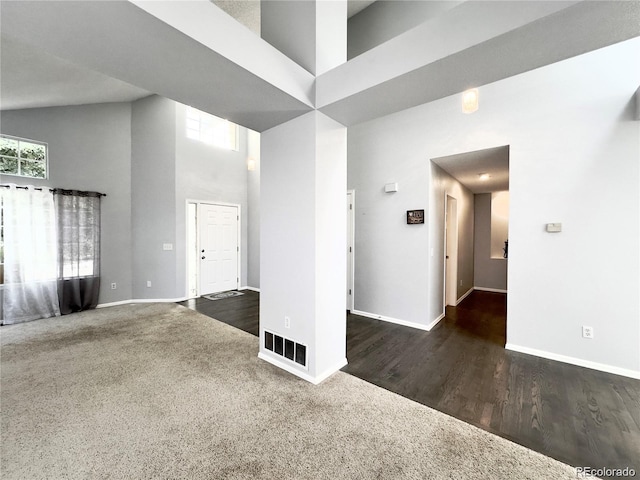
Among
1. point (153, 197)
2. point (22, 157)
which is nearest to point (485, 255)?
point (153, 197)

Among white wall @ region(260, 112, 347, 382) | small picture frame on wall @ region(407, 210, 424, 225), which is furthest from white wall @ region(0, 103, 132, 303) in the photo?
small picture frame on wall @ region(407, 210, 424, 225)

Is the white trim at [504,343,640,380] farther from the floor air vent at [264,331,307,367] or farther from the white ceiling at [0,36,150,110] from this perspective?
the white ceiling at [0,36,150,110]

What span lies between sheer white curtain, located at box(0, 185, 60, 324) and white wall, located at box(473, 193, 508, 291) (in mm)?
8338

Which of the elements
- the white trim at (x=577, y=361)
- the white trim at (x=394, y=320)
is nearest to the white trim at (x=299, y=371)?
the white trim at (x=394, y=320)

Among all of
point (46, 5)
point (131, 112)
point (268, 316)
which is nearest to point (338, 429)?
point (268, 316)

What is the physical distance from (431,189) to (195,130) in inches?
192

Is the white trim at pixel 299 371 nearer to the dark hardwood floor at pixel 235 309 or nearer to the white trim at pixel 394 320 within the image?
the dark hardwood floor at pixel 235 309

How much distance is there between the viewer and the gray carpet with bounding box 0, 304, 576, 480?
1490 mm

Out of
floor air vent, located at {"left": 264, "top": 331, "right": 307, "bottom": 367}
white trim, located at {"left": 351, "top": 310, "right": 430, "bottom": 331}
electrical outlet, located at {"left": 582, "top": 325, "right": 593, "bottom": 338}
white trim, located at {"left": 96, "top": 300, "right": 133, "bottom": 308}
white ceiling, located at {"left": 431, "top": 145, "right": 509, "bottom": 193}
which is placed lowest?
white trim, located at {"left": 351, "top": 310, "right": 430, "bottom": 331}

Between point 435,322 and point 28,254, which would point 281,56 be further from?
point 28,254

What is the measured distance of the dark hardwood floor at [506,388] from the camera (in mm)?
1703

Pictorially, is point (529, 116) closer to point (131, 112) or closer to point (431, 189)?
point (431, 189)

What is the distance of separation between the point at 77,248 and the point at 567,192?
684 centimetres

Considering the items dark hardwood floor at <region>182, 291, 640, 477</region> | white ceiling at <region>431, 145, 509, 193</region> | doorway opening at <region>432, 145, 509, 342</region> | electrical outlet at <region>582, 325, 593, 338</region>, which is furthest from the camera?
doorway opening at <region>432, 145, 509, 342</region>
